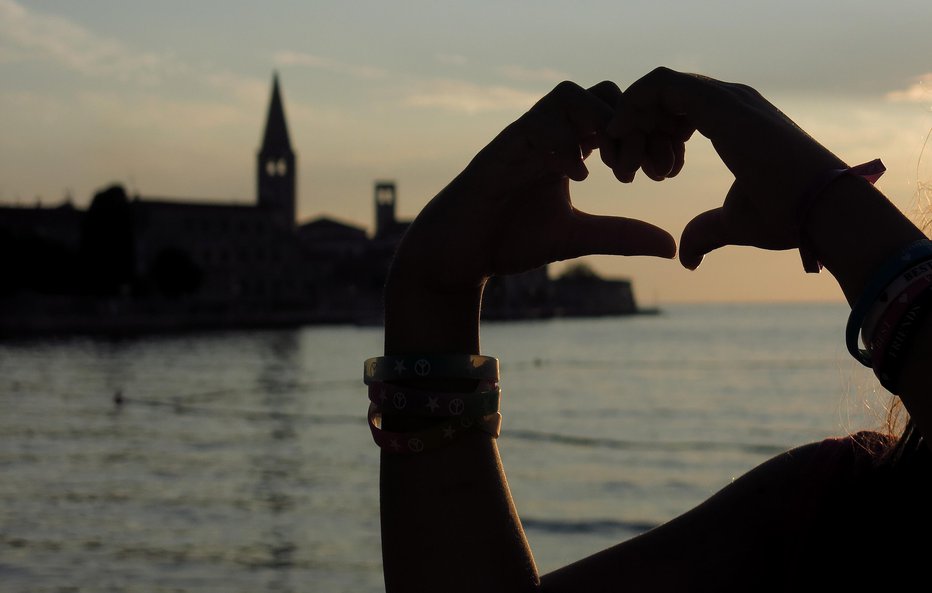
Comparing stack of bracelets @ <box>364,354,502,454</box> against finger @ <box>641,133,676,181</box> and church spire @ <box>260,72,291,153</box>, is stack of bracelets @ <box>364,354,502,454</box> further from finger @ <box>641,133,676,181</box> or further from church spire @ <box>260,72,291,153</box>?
church spire @ <box>260,72,291,153</box>

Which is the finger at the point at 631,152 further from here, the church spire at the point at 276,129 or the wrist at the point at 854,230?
the church spire at the point at 276,129

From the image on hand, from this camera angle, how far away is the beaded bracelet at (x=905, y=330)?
71cm

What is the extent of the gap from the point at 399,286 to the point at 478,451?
6.1 inches

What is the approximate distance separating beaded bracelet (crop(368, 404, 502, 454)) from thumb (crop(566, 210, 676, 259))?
0.59 feet

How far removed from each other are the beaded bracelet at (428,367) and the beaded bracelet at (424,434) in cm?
3

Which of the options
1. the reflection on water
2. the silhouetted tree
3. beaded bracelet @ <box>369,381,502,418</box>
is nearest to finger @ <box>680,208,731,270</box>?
beaded bracelet @ <box>369,381,502,418</box>

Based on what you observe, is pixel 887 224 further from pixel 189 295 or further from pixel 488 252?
pixel 189 295

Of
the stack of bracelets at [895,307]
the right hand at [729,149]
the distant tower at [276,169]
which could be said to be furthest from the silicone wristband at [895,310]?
the distant tower at [276,169]

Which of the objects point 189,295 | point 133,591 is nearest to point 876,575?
point 133,591

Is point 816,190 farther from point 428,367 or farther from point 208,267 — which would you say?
point 208,267

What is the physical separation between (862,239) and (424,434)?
39 cm

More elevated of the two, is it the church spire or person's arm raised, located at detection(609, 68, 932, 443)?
the church spire

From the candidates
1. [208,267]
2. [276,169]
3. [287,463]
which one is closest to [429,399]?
[287,463]

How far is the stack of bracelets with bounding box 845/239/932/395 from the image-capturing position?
27.8 inches
